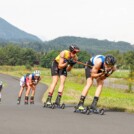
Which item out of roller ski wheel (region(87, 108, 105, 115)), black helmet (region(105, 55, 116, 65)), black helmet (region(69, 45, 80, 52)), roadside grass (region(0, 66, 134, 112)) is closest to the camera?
roller ski wheel (region(87, 108, 105, 115))

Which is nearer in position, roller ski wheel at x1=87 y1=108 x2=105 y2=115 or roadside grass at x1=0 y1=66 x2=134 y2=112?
roller ski wheel at x1=87 y1=108 x2=105 y2=115

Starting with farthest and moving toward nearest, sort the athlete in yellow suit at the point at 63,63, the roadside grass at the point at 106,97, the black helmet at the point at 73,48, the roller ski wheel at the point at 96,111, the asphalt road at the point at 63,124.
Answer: the roadside grass at the point at 106,97 < the athlete in yellow suit at the point at 63,63 < the black helmet at the point at 73,48 < the roller ski wheel at the point at 96,111 < the asphalt road at the point at 63,124

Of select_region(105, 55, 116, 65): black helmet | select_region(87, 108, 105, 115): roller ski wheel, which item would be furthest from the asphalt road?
select_region(105, 55, 116, 65): black helmet

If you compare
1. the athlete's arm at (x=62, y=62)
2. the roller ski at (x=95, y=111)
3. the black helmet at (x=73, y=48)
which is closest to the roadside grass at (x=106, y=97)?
the roller ski at (x=95, y=111)

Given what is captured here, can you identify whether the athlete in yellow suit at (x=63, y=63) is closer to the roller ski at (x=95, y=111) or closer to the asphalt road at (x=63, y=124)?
the roller ski at (x=95, y=111)

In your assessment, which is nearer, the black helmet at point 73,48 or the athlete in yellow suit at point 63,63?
the black helmet at point 73,48

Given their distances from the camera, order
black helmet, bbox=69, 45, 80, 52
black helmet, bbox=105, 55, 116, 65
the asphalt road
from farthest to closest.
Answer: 1. black helmet, bbox=69, 45, 80, 52
2. black helmet, bbox=105, 55, 116, 65
3. the asphalt road

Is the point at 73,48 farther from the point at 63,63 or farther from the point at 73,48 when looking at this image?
the point at 63,63

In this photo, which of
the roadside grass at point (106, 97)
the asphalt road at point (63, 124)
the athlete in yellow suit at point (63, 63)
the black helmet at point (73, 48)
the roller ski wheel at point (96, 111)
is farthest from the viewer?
the roadside grass at point (106, 97)

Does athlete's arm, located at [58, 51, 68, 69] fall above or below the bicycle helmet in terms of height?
below

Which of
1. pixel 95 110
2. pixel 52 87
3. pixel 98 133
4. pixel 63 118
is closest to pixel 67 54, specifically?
pixel 52 87

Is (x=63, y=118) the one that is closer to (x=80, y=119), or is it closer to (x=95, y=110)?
(x=80, y=119)

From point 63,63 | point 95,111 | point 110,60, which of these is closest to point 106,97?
point 63,63

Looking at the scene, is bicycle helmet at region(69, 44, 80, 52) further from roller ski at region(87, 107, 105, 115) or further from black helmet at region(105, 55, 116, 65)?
roller ski at region(87, 107, 105, 115)
